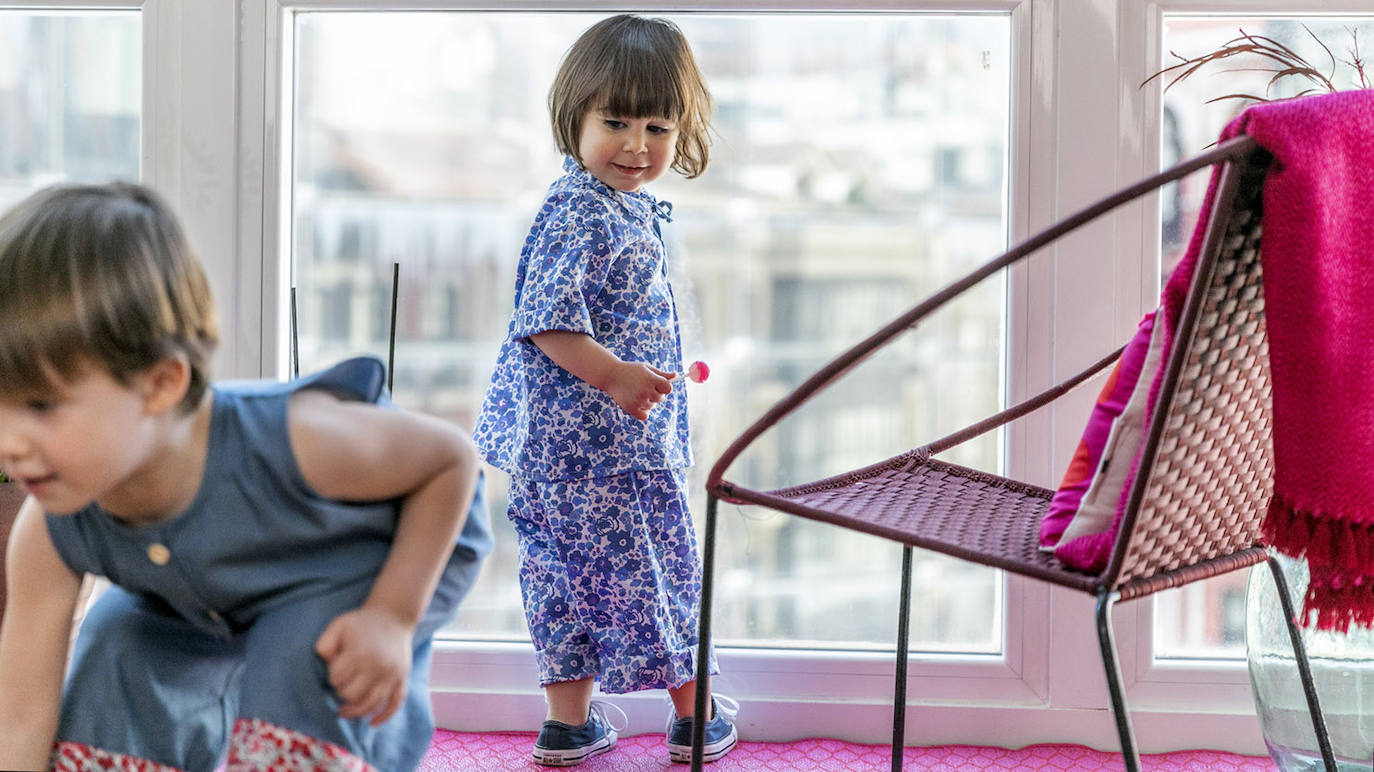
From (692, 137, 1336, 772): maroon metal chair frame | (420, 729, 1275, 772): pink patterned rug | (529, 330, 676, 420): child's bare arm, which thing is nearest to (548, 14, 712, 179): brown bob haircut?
(529, 330, 676, 420): child's bare arm

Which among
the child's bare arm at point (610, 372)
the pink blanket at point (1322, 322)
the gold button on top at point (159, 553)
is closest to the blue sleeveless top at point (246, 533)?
the gold button on top at point (159, 553)

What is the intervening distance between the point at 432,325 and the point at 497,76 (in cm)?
39

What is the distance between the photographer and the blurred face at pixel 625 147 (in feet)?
5.29

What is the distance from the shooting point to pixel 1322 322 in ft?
3.24

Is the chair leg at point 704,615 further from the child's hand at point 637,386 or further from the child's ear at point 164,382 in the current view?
the child's ear at point 164,382

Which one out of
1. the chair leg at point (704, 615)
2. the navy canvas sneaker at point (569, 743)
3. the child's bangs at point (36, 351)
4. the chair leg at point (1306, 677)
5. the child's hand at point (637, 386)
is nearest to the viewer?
the child's bangs at point (36, 351)

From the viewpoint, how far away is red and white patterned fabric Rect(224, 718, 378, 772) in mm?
957

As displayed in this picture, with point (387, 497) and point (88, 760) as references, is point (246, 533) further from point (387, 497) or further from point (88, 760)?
point (88, 760)

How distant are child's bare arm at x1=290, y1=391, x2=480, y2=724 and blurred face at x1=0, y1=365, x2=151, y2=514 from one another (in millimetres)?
143

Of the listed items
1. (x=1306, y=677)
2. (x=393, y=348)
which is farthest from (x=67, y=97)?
(x=1306, y=677)

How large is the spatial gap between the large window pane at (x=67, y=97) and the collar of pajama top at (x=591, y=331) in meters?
0.70

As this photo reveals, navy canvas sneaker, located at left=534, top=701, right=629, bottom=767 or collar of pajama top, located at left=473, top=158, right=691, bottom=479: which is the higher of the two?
collar of pajama top, located at left=473, top=158, right=691, bottom=479

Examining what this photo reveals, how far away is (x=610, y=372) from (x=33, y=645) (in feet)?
2.37

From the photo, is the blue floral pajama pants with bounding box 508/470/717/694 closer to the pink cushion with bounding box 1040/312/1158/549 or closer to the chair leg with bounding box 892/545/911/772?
the chair leg with bounding box 892/545/911/772
